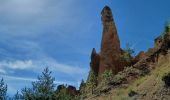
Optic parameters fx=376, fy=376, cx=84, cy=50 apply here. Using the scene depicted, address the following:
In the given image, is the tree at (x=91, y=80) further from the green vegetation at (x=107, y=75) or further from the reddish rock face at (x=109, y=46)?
the green vegetation at (x=107, y=75)

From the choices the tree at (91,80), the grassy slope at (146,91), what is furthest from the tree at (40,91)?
the tree at (91,80)

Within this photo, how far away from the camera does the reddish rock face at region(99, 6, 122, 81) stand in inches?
3000

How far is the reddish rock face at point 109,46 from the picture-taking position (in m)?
76.2

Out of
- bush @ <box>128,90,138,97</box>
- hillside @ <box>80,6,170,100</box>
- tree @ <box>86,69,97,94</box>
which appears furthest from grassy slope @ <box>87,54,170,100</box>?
tree @ <box>86,69,97,94</box>

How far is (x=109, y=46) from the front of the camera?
79375mm

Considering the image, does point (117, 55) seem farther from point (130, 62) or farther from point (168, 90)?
point (168, 90)

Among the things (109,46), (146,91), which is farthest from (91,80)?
(146,91)

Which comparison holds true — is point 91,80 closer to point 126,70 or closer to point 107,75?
point 107,75

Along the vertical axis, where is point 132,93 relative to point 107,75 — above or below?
below

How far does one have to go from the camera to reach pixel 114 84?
53.6m

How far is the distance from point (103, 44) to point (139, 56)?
34.8 feet

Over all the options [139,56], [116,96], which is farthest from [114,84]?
[139,56]

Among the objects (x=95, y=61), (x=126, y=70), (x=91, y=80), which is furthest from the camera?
(x=95, y=61)

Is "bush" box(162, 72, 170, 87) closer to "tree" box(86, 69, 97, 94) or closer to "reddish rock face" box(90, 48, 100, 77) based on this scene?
"tree" box(86, 69, 97, 94)
